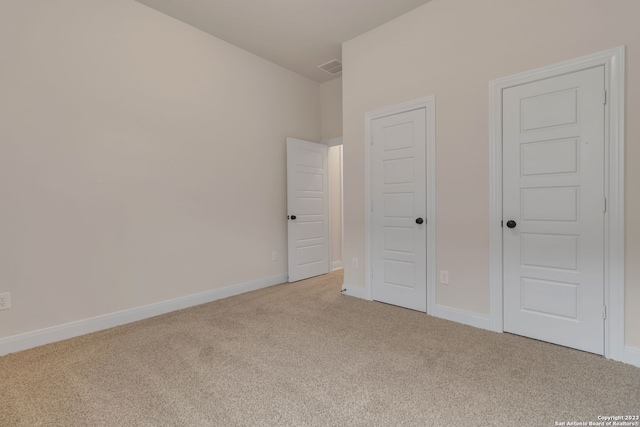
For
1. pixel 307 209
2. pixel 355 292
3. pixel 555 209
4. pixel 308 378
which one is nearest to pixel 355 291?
pixel 355 292

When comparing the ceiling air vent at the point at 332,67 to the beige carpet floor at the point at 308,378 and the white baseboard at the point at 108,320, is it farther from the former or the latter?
the beige carpet floor at the point at 308,378

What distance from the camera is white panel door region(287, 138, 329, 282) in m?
4.29

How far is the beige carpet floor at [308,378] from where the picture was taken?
1.56 m

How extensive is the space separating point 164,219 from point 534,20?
12.4 ft

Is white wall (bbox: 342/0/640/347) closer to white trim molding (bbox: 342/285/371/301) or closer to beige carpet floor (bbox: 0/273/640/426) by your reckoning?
white trim molding (bbox: 342/285/371/301)

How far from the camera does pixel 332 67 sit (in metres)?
4.30

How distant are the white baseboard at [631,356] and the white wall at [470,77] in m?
0.04

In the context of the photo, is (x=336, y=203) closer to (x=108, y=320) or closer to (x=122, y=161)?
(x=122, y=161)

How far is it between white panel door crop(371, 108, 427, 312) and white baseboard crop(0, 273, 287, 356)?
1.78 metres

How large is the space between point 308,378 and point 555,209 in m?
2.21

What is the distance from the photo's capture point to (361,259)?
141 inches

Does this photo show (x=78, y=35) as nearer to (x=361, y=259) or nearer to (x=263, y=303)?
(x=263, y=303)

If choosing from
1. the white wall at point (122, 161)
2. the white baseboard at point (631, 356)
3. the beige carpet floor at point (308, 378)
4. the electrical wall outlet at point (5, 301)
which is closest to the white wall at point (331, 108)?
the white wall at point (122, 161)

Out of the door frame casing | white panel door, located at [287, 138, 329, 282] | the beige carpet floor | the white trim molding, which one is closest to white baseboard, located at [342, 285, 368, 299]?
the white trim molding
